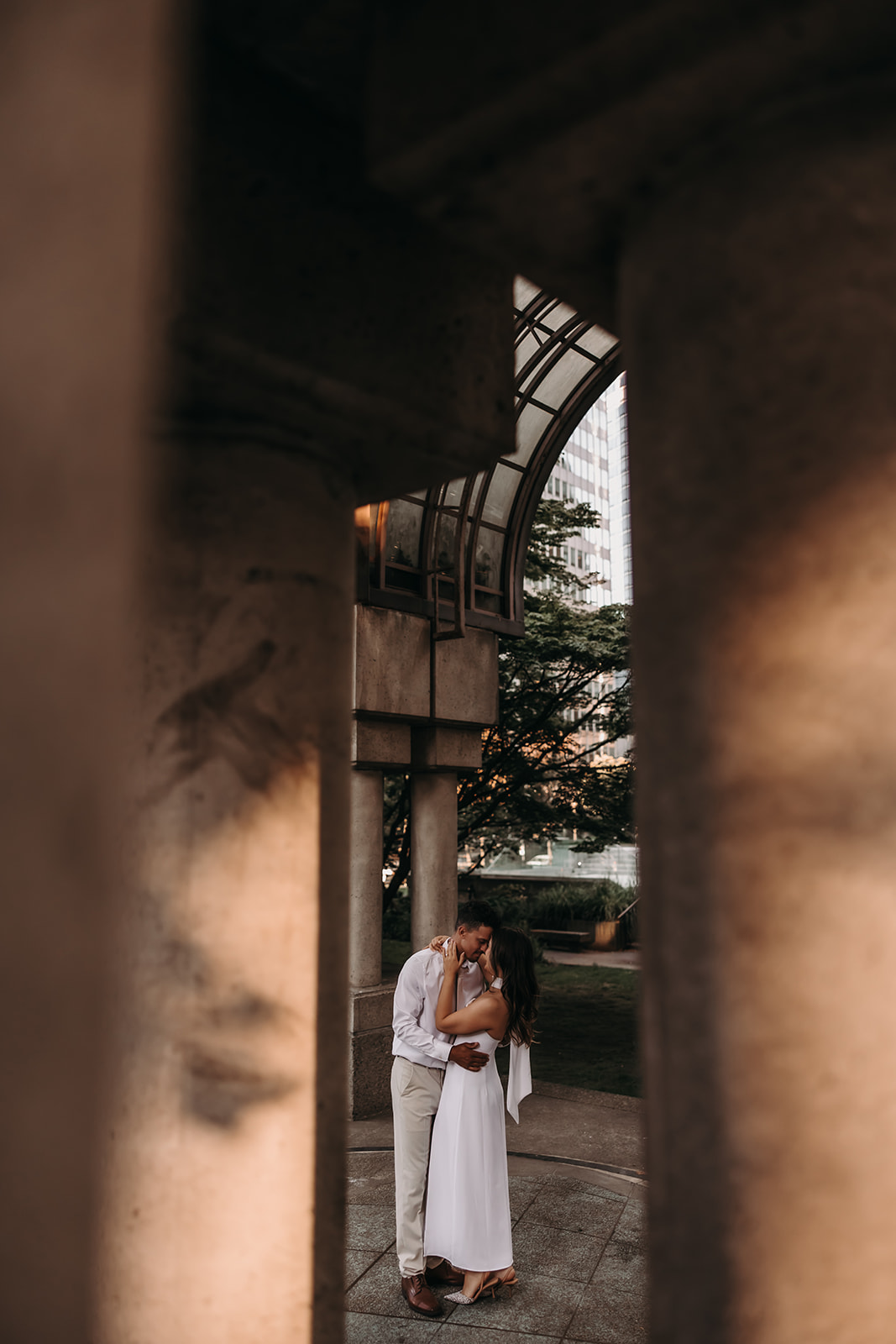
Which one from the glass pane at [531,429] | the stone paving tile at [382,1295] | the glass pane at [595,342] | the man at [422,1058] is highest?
the glass pane at [595,342]

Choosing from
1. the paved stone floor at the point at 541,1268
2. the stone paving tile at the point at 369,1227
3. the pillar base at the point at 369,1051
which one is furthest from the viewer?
the pillar base at the point at 369,1051

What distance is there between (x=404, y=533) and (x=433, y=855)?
3105 millimetres

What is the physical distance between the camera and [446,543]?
9812 mm

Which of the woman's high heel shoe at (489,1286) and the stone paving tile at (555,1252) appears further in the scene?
the stone paving tile at (555,1252)

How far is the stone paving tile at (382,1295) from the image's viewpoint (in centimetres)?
484

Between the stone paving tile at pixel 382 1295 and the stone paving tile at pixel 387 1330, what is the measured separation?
1.8 inches

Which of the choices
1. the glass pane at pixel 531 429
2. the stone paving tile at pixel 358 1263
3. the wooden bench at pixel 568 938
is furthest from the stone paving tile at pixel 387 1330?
the wooden bench at pixel 568 938

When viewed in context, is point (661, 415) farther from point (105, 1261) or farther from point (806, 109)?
point (105, 1261)

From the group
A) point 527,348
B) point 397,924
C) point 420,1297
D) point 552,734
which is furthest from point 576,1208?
point 397,924

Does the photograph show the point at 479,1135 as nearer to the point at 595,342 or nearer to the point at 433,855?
the point at 433,855

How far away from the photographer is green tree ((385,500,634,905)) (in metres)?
13.6

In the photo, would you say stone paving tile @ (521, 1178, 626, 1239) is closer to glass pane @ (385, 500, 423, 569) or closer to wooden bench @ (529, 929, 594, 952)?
glass pane @ (385, 500, 423, 569)

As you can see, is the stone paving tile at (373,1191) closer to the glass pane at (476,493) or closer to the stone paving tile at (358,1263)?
the stone paving tile at (358,1263)

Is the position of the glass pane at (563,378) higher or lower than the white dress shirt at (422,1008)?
higher
